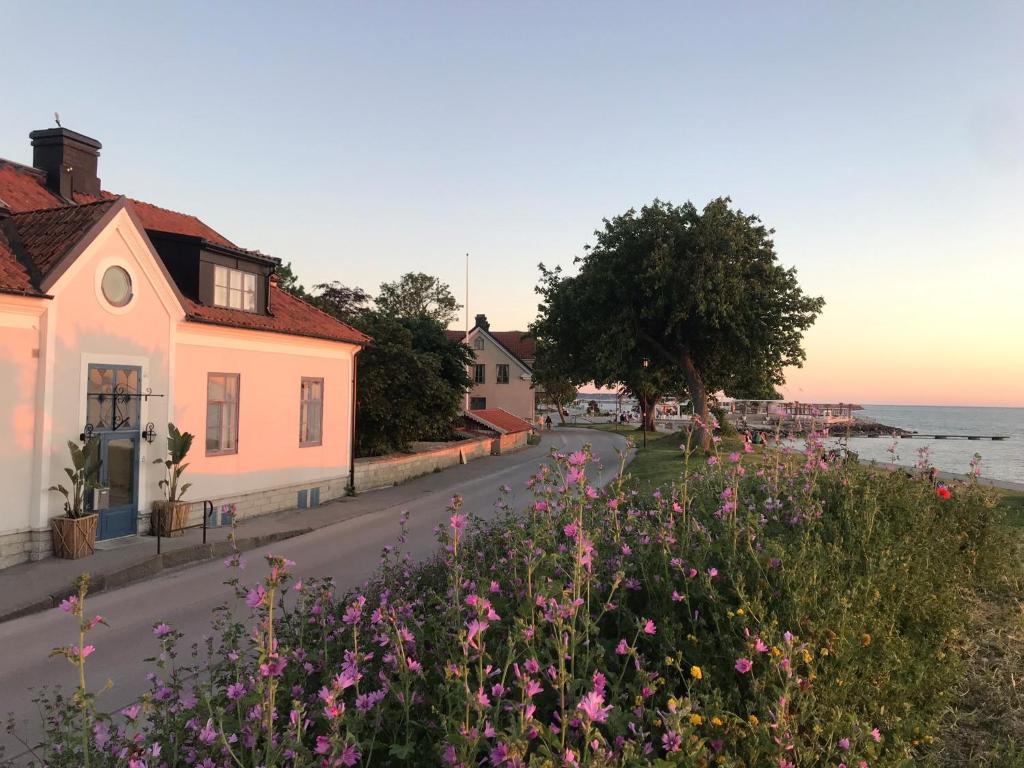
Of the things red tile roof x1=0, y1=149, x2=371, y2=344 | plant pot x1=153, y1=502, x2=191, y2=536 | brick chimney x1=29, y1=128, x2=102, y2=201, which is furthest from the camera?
brick chimney x1=29, y1=128, x2=102, y2=201

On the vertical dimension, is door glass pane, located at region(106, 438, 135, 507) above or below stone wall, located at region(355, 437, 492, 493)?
above

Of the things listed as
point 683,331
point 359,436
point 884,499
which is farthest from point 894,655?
point 683,331

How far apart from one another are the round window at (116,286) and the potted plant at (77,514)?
8.79ft

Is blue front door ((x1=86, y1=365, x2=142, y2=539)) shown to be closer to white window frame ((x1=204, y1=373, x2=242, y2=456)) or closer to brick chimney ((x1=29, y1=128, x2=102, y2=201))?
white window frame ((x1=204, y1=373, x2=242, y2=456))

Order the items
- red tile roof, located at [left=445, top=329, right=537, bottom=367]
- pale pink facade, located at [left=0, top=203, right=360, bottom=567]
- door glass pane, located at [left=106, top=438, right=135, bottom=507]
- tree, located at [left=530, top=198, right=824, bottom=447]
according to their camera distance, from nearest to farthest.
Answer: pale pink facade, located at [left=0, top=203, right=360, bottom=567] → door glass pane, located at [left=106, top=438, right=135, bottom=507] → tree, located at [left=530, top=198, right=824, bottom=447] → red tile roof, located at [left=445, top=329, right=537, bottom=367]

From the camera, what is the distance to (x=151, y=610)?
352 inches

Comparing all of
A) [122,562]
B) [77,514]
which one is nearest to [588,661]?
[122,562]

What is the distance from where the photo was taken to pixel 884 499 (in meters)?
6.75

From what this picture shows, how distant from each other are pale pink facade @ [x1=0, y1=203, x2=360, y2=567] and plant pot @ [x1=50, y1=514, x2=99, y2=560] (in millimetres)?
164

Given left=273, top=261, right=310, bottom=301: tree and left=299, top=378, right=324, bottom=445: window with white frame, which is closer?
left=299, top=378, right=324, bottom=445: window with white frame

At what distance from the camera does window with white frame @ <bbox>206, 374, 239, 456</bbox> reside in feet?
48.0

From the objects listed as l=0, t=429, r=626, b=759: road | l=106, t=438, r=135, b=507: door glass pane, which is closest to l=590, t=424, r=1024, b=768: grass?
l=0, t=429, r=626, b=759: road

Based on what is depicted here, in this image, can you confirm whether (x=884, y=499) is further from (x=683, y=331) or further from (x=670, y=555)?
(x=683, y=331)

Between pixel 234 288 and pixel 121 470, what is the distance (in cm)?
530
